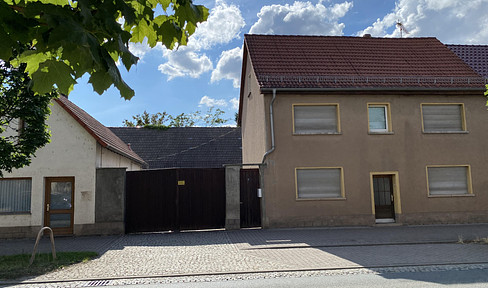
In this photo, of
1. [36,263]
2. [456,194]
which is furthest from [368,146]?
[36,263]

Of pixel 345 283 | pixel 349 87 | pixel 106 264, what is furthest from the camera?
pixel 349 87

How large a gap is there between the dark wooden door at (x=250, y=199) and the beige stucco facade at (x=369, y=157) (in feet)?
1.12

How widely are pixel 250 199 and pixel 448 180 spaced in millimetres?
8409

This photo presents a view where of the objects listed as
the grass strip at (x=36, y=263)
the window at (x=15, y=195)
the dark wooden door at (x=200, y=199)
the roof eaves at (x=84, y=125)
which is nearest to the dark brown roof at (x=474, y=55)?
the dark wooden door at (x=200, y=199)

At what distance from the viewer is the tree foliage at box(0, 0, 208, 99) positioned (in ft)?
6.06

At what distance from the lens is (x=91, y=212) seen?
1324 cm

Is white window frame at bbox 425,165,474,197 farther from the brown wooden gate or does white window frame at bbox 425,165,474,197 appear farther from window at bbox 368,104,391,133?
the brown wooden gate

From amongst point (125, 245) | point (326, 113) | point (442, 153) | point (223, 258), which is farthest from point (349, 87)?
point (125, 245)

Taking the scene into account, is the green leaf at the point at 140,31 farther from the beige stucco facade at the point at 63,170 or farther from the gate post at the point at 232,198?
the beige stucco facade at the point at 63,170

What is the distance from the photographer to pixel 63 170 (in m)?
13.5

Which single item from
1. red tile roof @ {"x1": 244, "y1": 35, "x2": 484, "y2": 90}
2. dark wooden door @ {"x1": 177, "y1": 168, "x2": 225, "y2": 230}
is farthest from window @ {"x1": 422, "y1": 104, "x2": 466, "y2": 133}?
dark wooden door @ {"x1": 177, "y1": 168, "x2": 225, "y2": 230}

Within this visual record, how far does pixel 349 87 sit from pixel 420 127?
3.53 meters

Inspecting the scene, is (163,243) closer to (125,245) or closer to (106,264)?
(125,245)

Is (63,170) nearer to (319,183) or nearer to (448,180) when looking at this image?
(319,183)
